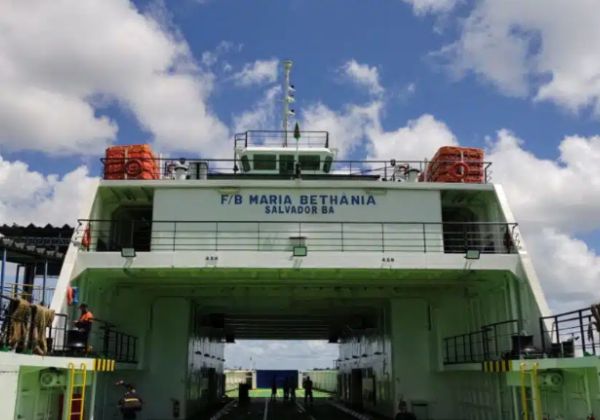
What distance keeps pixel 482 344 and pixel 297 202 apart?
20.6ft

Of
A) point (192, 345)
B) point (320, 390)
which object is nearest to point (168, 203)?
point (192, 345)

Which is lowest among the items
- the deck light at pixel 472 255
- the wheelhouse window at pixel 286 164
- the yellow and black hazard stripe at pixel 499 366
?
the yellow and black hazard stripe at pixel 499 366

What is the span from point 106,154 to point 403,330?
10.6 meters

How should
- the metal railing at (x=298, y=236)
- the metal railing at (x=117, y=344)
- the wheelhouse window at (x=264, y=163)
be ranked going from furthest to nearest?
the wheelhouse window at (x=264, y=163)
the metal railing at (x=298, y=236)
the metal railing at (x=117, y=344)

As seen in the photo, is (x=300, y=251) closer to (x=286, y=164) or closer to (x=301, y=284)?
(x=301, y=284)

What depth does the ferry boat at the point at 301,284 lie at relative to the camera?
478 inches

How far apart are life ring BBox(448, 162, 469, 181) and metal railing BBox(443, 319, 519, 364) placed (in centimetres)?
456

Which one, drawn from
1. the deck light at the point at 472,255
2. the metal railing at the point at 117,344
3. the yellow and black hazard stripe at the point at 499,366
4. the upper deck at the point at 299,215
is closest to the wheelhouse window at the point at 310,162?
the upper deck at the point at 299,215

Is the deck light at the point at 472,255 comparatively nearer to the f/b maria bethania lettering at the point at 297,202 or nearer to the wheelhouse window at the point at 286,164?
the f/b maria bethania lettering at the point at 297,202

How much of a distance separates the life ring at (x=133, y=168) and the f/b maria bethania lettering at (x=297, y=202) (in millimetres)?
2876

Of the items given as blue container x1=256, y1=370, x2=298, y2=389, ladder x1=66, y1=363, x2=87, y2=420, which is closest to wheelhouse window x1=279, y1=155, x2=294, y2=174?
ladder x1=66, y1=363, x2=87, y2=420

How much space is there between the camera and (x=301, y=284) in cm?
1759

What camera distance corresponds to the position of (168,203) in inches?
655

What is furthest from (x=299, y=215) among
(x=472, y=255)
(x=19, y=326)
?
(x=19, y=326)
